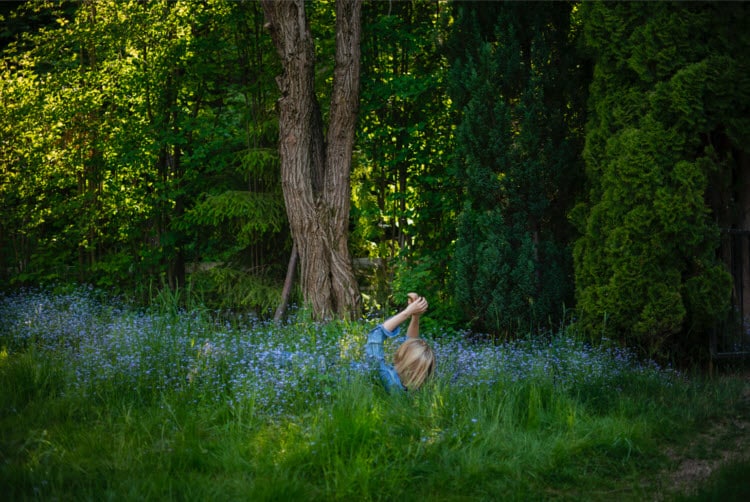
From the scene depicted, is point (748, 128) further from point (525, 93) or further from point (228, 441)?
point (228, 441)

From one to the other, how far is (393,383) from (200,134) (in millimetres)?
5696

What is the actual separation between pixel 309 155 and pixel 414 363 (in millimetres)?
3565

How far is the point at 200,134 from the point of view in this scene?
916 centimetres

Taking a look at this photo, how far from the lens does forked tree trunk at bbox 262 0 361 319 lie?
24.4ft

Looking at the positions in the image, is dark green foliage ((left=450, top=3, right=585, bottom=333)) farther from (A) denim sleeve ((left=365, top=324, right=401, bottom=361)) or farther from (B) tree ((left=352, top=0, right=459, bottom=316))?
(A) denim sleeve ((left=365, top=324, right=401, bottom=361))

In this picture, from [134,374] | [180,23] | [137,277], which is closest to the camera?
[134,374]

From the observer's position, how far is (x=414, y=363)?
187 inches

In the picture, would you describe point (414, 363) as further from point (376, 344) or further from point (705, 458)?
point (705, 458)

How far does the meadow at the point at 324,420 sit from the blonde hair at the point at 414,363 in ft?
0.41

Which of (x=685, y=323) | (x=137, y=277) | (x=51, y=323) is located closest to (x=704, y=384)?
(x=685, y=323)

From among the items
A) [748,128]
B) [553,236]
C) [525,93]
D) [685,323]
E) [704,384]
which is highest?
[525,93]

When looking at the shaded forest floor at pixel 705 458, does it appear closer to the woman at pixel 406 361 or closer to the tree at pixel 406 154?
the woman at pixel 406 361

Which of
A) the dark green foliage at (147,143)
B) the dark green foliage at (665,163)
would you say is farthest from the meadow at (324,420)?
the dark green foliage at (147,143)

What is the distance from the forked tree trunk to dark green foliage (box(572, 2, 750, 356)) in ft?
8.83
